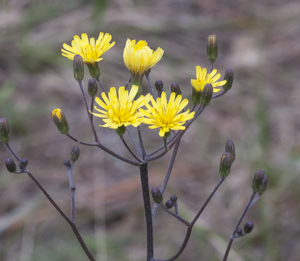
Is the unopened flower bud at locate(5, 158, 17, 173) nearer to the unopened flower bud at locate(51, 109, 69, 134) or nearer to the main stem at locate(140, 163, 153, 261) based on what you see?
the unopened flower bud at locate(51, 109, 69, 134)

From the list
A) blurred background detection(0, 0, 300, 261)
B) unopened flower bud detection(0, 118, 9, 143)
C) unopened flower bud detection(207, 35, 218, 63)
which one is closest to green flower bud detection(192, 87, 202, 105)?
unopened flower bud detection(207, 35, 218, 63)

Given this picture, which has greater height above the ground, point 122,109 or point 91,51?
point 91,51

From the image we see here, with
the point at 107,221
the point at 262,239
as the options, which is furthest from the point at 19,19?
the point at 262,239

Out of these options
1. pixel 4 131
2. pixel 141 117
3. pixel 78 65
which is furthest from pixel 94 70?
pixel 4 131

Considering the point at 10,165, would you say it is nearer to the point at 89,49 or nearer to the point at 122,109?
the point at 122,109

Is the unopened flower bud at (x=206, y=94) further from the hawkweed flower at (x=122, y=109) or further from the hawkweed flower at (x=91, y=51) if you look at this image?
the hawkweed flower at (x=91, y=51)

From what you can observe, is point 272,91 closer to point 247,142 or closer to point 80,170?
point 247,142
